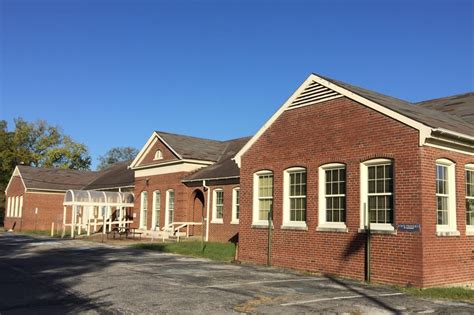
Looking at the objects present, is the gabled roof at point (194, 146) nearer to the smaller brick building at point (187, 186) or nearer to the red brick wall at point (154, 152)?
the smaller brick building at point (187, 186)

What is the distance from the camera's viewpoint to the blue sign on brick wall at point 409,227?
12.9 meters

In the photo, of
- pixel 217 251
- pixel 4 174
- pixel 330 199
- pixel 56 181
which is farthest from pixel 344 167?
pixel 4 174

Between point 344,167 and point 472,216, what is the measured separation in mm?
3958

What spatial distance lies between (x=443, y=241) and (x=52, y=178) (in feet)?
147

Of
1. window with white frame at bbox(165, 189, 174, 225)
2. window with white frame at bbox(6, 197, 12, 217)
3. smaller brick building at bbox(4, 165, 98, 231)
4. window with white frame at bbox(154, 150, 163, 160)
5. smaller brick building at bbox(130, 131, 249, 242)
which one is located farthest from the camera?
window with white frame at bbox(6, 197, 12, 217)

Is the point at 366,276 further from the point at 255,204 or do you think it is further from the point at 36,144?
the point at 36,144

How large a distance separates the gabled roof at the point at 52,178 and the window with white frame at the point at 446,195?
41.6 metres

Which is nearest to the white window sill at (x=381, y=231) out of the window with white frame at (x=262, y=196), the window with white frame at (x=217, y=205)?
the window with white frame at (x=262, y=196)

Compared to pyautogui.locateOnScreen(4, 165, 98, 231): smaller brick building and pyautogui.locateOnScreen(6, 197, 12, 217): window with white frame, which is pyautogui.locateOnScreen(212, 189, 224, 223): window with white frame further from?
pyautogui.locateOnScreen(6, 197, 12, 217): window with white frame

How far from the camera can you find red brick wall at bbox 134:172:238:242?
27.4 meters

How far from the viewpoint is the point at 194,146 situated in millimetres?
33562

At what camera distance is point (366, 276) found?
13938 millimetres

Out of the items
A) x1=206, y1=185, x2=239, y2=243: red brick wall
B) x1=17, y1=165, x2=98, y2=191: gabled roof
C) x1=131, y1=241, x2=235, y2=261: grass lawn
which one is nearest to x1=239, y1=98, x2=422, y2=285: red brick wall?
x1=131, y1=241, x2=235, y2=261: grass lawn

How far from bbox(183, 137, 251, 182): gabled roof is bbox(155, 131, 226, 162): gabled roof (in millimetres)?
705
